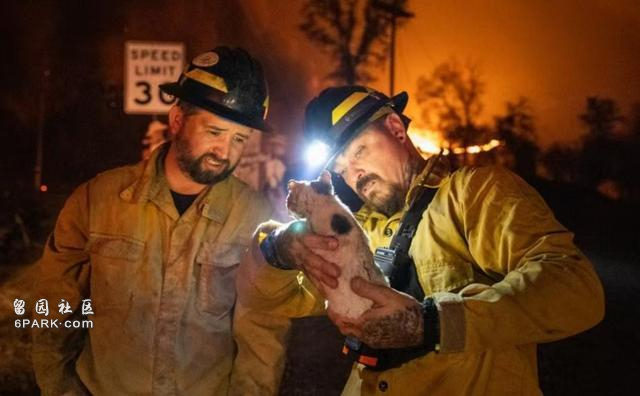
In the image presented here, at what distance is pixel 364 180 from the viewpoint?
8.63ft

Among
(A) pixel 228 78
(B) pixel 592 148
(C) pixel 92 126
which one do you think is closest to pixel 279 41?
(C) pixel 92 126

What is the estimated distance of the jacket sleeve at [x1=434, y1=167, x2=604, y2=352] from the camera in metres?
1.71

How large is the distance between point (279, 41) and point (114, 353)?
499 inches

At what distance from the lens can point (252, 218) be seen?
3025mm

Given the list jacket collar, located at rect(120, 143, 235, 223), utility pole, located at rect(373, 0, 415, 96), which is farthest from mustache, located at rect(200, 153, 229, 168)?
utility pole, located at rect(373, 0, 415, 96)

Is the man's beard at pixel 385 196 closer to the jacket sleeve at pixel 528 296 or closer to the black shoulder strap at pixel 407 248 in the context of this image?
the black shoulder strap at pixel 407 248

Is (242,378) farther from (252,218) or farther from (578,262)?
(578,262)

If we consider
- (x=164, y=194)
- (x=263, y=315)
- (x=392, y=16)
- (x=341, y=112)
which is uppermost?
(x=392, y=16)

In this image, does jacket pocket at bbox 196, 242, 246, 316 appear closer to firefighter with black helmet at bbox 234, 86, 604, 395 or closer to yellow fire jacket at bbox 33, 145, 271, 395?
yellow fire jacket at bbox 33, 145, 271, 395

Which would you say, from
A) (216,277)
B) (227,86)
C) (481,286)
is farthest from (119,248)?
(481,286)

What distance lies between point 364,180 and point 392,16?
41.2ft

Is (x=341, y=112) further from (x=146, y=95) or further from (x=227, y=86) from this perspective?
(x=146, y=95)

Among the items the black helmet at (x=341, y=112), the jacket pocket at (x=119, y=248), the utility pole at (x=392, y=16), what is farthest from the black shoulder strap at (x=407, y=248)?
the utility pole at (x=392, y=16)

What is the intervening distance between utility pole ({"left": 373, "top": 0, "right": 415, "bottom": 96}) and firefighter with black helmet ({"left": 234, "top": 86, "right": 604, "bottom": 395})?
1180 cm
